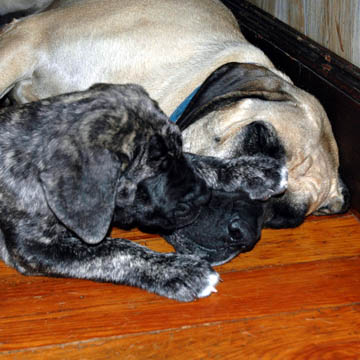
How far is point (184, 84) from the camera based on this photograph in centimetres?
334

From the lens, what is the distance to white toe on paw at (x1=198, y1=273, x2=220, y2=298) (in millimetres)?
2568

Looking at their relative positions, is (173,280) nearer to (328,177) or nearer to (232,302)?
(232,302)

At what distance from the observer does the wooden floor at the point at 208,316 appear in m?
2.32

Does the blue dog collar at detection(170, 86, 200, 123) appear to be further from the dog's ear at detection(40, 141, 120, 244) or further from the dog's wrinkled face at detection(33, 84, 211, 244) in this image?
the dog's ear at detection(40, 141, 120, 244)

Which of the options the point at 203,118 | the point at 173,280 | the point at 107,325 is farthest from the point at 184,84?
the point at 107,325

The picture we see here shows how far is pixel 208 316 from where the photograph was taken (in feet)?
8.15

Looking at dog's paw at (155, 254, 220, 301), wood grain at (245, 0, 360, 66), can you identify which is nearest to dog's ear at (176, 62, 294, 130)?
wood grain at (245, 0, 360, 66)

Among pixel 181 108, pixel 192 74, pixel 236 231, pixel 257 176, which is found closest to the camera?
pixel 236 231

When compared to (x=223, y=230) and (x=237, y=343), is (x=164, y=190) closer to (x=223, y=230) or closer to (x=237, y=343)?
(x=223, y=230)

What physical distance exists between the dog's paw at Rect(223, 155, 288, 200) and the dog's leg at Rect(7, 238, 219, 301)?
0.48m

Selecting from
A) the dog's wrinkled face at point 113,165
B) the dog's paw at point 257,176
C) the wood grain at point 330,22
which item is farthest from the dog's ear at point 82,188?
the wood grain at point 330,22

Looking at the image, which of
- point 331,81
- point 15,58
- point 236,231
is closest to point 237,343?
point 236,231

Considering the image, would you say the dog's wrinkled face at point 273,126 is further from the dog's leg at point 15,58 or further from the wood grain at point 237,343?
the dog's leg at point 15,58

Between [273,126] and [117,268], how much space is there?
103 centimetres
